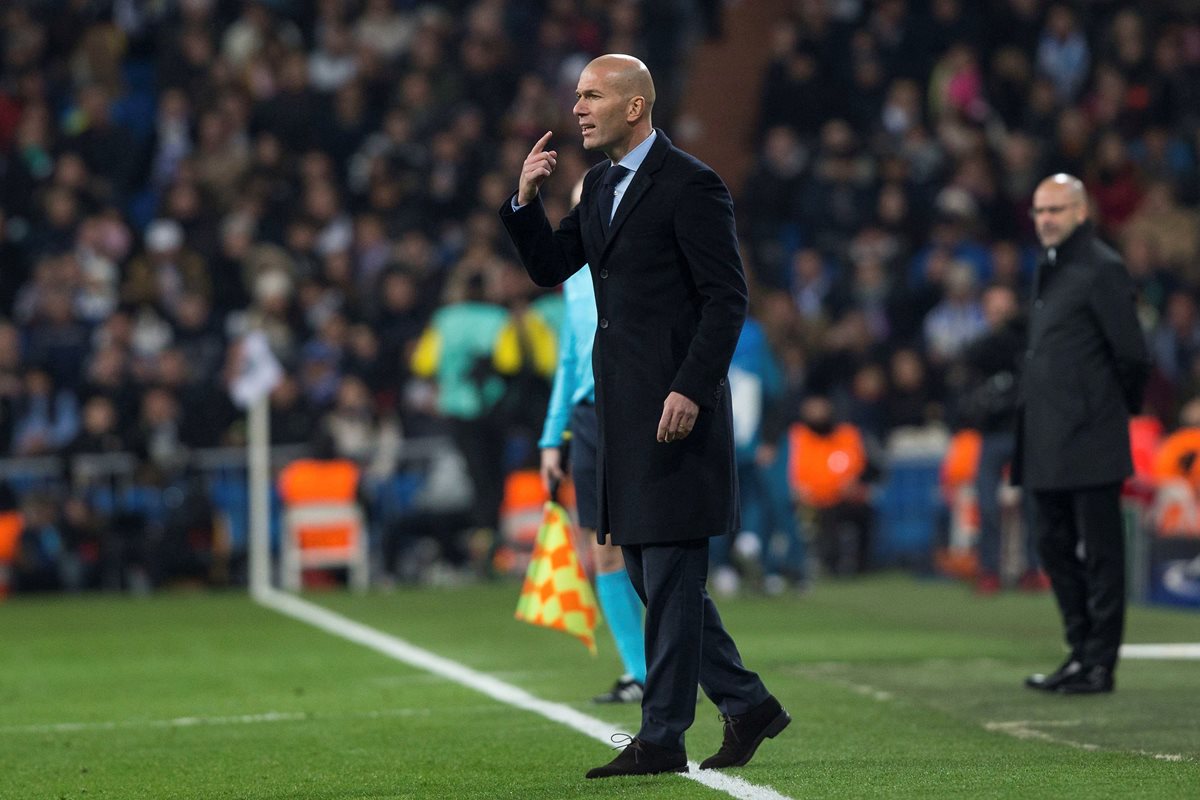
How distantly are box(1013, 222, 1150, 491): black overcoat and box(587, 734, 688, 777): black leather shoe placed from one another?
128 inches

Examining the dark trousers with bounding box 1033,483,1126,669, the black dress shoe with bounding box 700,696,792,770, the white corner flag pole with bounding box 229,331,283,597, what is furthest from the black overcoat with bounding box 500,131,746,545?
the white corner flag pole with bounding box 229,331,283,597

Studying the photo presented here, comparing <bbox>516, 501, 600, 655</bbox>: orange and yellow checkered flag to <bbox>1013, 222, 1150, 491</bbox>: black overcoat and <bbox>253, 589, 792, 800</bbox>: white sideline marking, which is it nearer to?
<bbox>253, 589, 792, 800</bbox>: white sideline marking

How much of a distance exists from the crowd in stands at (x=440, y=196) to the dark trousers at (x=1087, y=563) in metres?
7.49

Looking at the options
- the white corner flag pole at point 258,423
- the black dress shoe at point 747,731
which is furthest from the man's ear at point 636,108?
the white corner flag pole at point 258,423

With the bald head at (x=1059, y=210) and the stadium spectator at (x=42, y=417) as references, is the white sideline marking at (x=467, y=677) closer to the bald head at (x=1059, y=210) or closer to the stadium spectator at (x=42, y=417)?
the stadium spectator at (x=42, y=417)

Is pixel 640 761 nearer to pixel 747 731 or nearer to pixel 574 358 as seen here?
pixel 747 731

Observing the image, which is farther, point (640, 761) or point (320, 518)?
point (320, 518)

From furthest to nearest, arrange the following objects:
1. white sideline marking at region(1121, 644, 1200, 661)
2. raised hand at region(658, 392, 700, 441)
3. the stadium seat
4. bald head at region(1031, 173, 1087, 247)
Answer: the stadium seat, white sideline marking at region(1121, 644, 1200, 661), bald head at region(1031, 173, 1087, 247), raised hand at region(658, 392, 700, 441)

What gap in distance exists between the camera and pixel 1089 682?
8.81m

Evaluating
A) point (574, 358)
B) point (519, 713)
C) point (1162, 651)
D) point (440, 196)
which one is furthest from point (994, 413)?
point (440, 196)

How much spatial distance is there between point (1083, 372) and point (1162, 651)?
94.4 inches

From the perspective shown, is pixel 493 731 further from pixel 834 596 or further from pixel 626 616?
pixel 834 596

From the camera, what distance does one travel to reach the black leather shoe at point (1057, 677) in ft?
29.0

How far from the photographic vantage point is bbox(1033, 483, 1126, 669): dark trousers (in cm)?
891
